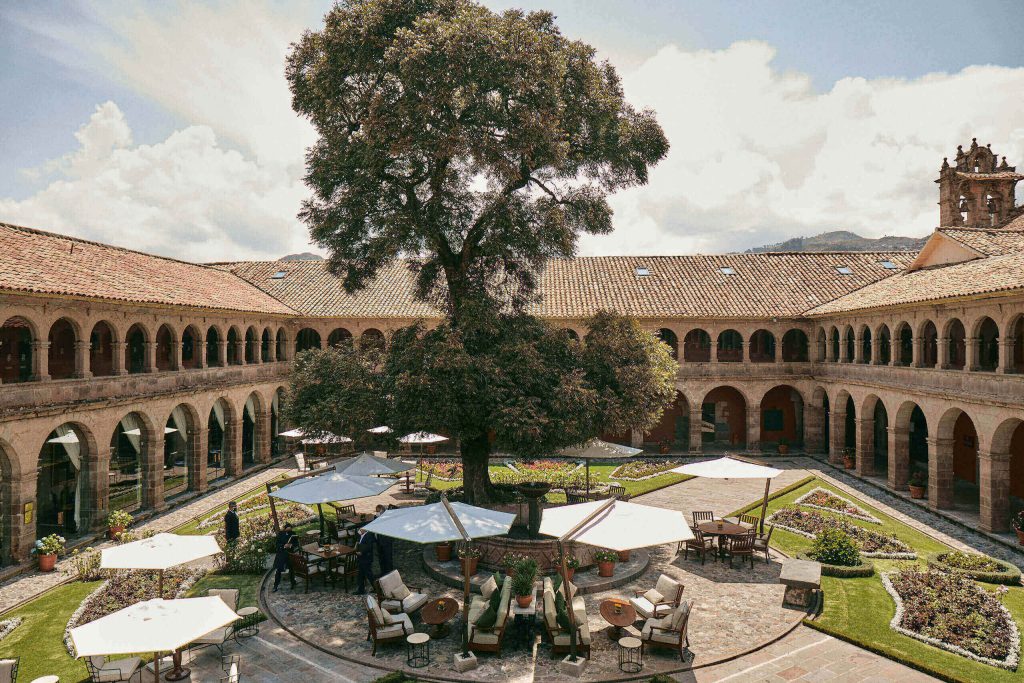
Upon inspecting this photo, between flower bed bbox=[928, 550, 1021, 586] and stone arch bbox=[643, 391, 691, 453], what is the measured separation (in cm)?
1997

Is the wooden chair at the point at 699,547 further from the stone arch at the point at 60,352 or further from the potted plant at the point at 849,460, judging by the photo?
the stone arch at the point at 60,352

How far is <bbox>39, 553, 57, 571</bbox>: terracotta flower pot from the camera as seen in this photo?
17.8m

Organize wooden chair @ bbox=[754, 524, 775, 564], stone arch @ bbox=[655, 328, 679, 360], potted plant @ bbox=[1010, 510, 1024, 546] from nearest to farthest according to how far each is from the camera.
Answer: wooden chair @ bbox=[754, 524, 775, 564], potted plant @ bbox=[1010, 510, 1024, 546], stone arch @ bbox=[655, 328, 679, 360]

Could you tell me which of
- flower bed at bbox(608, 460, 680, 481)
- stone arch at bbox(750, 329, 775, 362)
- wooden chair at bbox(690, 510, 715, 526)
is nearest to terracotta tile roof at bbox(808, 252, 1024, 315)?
stone arch at bbox(750, 329, 775, 362)

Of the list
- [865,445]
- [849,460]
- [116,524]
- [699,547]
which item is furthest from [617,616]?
[849,460]

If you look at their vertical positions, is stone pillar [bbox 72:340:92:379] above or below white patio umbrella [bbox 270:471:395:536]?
above

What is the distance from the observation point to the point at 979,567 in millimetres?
16203

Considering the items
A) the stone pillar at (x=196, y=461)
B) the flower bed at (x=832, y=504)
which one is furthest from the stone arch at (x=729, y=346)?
the stone pillar at (x=196, y=461)

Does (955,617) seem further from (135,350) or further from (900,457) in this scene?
(135,350)

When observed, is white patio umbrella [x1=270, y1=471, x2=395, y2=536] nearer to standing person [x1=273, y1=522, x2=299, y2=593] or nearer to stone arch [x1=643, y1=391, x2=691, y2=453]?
standing person [x1=273, y1=522, x2=299, y2=593]

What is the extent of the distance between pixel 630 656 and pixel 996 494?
15.6 m

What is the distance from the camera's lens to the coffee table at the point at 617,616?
1234cm

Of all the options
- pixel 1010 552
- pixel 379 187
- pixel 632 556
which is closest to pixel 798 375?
pixel 1010 552

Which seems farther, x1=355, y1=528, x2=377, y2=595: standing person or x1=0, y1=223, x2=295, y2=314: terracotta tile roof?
Answer: x1=0, y1=223, x2=295, y2=314: terracotta tile roof
